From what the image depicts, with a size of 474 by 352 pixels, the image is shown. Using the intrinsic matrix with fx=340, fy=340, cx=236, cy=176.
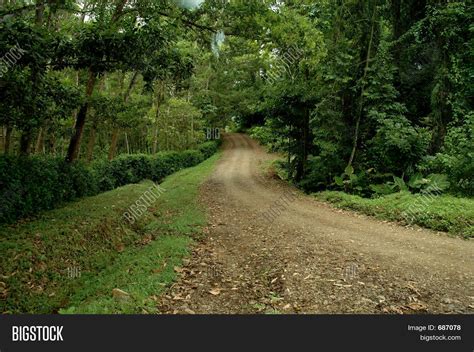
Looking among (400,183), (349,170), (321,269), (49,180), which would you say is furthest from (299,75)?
(321,269)

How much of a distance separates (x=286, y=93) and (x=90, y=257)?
1101 centimetres

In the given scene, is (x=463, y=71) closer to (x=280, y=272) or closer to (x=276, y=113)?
(x=276, y=113)

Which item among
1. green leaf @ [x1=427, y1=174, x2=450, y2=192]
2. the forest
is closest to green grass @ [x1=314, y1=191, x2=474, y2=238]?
the forest

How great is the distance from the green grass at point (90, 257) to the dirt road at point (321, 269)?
1.54 ft

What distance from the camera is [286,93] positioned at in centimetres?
1531

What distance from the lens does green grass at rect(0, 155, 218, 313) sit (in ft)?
18.0

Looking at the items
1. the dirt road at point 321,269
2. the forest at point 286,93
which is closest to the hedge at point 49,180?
the forest at point 286,93

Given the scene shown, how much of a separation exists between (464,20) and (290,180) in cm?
996

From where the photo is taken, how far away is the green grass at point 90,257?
5.48 m

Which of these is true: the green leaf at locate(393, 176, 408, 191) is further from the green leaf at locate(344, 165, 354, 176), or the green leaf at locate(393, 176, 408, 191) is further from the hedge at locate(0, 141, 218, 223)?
the hedge at locate(0, 141, 218, 223)

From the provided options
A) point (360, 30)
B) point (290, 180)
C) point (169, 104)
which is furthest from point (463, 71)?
point (169, 104)

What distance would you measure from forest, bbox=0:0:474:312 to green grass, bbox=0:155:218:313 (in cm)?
7

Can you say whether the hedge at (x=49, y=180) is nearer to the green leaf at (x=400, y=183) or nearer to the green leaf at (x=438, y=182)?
the green leaf at (x=400, y=183)
